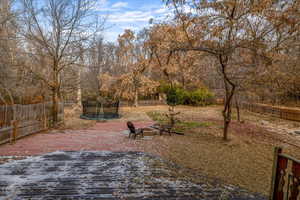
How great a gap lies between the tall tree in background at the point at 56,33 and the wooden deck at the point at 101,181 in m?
6.21

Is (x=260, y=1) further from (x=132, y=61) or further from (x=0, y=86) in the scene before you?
(x=132, y=61)

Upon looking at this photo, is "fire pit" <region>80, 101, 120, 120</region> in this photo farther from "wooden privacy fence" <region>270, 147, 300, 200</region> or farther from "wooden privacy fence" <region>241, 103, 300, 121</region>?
"wooden privacy fence" <region>270, 147, 300, 200</region>

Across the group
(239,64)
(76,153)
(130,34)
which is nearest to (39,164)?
(76,153)

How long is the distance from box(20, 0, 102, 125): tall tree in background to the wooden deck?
6213 millimetres

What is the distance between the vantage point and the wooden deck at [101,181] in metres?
3.05

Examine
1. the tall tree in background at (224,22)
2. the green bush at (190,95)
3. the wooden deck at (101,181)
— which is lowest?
the wooden deck at (101,181)

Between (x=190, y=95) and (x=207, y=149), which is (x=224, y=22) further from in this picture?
(x=190, y=95)

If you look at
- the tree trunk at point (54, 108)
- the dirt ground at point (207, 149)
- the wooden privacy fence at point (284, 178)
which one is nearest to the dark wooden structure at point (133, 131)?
the dirt ground at point (207, 149)

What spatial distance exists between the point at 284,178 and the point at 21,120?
8.12 metres

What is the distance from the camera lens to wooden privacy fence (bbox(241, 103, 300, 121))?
13.7 meters

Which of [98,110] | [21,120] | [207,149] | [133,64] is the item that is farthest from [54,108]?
[133,64]

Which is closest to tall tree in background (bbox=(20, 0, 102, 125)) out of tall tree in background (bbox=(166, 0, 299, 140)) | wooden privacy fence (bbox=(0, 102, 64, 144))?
wooden privacy fence (bbox=(0, 102, 64, 144))

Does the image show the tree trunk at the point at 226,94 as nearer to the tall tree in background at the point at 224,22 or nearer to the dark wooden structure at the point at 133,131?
the tall tree in background at the point at 224,22

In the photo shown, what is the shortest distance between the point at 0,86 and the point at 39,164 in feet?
16.8
